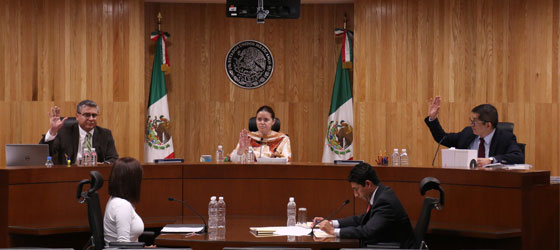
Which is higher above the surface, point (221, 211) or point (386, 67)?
point (386, 67)

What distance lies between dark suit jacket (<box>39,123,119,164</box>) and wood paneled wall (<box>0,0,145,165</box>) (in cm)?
214

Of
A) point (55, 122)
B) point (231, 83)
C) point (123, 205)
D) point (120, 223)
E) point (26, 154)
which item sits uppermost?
point (231, 83)

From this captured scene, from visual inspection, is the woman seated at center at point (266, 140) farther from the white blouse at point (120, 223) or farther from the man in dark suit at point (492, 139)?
the white blouse at point (120, 223)

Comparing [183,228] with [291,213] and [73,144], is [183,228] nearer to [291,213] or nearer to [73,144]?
[291,213]

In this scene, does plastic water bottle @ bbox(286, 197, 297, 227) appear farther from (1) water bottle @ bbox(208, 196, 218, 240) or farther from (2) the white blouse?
(2) the white blouse

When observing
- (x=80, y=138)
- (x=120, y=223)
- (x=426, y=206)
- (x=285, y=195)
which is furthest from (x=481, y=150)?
(x=80, y=138)

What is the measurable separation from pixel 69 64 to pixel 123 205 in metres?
4.54

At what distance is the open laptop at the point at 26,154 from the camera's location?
18.5 feet

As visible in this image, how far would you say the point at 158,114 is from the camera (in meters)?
9.08

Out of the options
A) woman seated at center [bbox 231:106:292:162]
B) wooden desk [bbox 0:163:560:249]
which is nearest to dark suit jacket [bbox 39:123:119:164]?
wooden desk [bbox 0:163:560:249]

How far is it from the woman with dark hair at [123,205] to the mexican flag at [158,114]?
4.53 metres

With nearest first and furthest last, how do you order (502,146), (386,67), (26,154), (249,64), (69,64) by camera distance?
(26,154)
(502,146)
(69,64)
(386,67)
(249,64)

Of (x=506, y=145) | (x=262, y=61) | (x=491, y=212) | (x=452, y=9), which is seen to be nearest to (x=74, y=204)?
(x=491, y=212)

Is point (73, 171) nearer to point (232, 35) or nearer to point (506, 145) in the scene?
point (506, 145)
